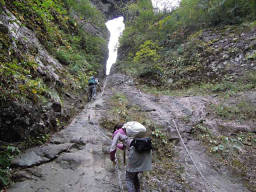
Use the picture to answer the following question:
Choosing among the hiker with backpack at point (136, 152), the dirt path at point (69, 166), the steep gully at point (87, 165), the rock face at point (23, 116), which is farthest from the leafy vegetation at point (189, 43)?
the hiker with backpack at point (136, 152)

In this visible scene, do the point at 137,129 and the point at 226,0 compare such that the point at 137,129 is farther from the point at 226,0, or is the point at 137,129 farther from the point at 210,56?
the point at 226,0

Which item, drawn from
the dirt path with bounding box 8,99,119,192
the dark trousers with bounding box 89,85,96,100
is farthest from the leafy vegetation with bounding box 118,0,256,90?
the dirt path with bounding box 8,99,119,192

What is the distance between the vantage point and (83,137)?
5633mm

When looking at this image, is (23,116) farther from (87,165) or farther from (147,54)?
Result: (147,54)

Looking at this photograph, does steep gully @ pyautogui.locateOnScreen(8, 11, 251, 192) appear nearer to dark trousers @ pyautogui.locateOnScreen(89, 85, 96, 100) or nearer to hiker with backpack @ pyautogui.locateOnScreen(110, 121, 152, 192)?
hiker with backpack @ pyautogui.locateOnScreen(110, 121, 152, 192)

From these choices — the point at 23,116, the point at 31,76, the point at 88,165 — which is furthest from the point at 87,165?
the point at 31,76

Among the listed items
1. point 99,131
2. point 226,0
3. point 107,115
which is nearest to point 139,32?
point 226,0

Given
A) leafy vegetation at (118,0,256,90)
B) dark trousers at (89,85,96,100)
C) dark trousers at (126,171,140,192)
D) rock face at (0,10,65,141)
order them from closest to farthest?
1. dark trousers at (126,171,140,192)
2. rock face at (0,10,65,141)
3. dark trousers at (89,85,96,100)
4. leafy vegetation at (118,0,256,90)

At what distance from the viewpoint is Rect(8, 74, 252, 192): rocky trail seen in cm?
361

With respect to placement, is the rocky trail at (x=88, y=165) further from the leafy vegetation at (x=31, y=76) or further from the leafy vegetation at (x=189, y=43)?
the leafy vegetation at (x=189, y=43)

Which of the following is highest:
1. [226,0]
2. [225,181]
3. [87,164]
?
[226,0]

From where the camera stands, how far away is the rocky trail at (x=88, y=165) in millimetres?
3605

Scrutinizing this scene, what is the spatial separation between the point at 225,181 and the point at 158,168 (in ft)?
6.08

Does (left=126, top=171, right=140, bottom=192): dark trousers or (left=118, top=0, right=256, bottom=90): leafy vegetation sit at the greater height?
(left=118, top=0, right=256, bottom=90): leafy vegetation
